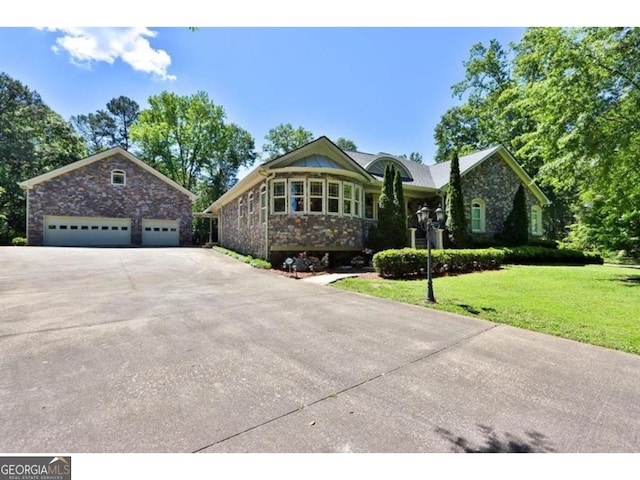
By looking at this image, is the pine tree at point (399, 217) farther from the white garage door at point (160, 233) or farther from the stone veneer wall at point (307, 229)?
the white garage door at point (160, 233)

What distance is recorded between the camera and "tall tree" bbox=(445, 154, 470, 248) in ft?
50.8

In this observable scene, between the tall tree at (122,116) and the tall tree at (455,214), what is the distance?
46651 mm

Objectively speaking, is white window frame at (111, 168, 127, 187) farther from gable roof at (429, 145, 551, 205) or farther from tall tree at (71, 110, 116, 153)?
tall tree at (71, 110, 116, 153)

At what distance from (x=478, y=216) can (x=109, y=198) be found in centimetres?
2653

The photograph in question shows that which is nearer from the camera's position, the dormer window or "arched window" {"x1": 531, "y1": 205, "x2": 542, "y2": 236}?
"arched window" {"x1": 531, "y1": 205, "x2": 542, "y2": 236}

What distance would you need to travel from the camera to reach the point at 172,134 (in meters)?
37.9

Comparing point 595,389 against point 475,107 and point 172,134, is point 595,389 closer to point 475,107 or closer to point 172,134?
point 475,107

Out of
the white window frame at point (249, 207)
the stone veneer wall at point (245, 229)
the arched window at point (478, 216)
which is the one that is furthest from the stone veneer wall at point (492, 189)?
the white window frame at point (249, 207)

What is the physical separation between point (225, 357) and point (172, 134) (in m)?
40.8

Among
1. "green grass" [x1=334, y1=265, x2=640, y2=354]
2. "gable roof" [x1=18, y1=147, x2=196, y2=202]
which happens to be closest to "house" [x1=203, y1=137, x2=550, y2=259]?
"green grass" [x1=334, y1=265, x2=640, y2=354]

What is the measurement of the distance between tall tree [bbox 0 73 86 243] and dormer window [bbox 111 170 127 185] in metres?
10.2

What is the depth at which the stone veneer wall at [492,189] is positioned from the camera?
59.4 feet

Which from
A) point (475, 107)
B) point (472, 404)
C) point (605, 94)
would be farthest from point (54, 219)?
point (475, 107)

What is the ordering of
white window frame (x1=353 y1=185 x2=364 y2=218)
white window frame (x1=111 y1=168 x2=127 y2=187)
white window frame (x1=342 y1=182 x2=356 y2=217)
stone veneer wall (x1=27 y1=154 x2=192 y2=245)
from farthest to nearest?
1. white window frame (x1=111 y1=168 x2=127 y2=187)
2. stone veneer wall (x1=27 y1=154 x2=192 y2=245)
3. white window frame (x1=353 y1=185 x2=364 y2=218)
4. white window frame (x1=342 y1=182 x2=356 y2=217)
